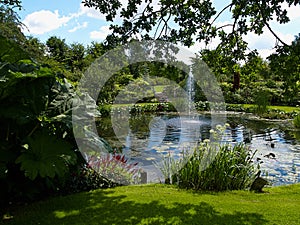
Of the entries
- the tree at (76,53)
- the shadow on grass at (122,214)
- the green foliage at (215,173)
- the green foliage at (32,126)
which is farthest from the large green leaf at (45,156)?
the tree at (76,53)

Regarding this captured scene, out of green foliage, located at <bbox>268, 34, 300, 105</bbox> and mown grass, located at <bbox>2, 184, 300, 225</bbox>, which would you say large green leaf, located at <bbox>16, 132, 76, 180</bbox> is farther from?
green foliage, located at <bbox>268, 34, 300, 105</bbox>

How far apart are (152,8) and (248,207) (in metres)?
2.88

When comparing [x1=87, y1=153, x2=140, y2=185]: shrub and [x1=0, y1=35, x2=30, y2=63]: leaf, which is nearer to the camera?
[x1=0, y1=35, x2=30, y2=63]: leaf

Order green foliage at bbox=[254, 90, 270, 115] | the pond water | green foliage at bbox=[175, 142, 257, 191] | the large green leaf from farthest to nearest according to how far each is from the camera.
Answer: green foliage at bbox=[254, 90, 270, 115]
the pond water
green foliage at bbox=[175, 142, 257, 191]
the large green leaf

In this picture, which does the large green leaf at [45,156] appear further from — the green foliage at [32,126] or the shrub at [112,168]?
the shrub at [112,168]

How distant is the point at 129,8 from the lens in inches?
158

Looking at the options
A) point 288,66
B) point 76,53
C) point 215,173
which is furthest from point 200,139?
point 76,53

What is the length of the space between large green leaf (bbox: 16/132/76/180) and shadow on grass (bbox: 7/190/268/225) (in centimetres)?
65

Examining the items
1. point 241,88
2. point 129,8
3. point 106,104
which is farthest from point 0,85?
point 241,88

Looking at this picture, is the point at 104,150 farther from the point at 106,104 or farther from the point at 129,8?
the point at 106,104

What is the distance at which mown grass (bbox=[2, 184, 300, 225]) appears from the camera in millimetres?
2910

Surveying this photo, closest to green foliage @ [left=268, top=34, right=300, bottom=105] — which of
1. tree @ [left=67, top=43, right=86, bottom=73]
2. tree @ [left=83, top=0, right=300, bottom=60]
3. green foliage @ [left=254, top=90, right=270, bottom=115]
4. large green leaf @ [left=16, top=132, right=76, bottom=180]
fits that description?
tree @ [left=83, top=0, right=300, bottom=60]

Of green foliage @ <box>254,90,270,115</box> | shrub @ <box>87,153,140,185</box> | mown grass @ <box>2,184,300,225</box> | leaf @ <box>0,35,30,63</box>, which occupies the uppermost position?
leaf @ <box>0,35,30,63</box>

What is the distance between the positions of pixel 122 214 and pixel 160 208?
1.45ft
